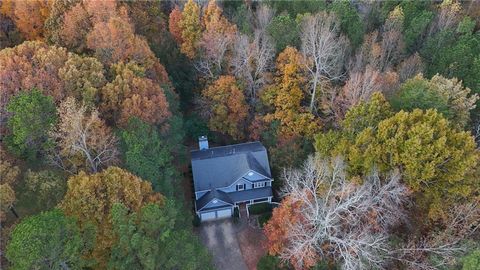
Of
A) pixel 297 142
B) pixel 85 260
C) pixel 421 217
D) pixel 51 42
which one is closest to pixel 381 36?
pixel 297 142

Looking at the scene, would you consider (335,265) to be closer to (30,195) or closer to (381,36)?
(30,195)

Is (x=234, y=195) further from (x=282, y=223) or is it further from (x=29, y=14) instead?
(x=29, y=14)

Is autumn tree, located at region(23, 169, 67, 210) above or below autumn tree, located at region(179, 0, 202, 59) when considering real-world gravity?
below

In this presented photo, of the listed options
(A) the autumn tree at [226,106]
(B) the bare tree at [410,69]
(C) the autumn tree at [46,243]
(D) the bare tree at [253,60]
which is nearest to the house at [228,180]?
(A) the autumn tree at [226,106]

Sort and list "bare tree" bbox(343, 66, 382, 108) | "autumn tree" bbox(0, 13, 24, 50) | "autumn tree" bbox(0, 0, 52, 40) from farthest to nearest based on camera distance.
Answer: "autumn tree" bbox(0, 13, 24, 50) → "autumn tree" bbox(0, 0, 52, 40) → "bare tree" bbox(343, 66, 382, 108)

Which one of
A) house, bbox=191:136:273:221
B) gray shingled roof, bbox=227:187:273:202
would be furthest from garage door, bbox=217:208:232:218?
gray shingled roof, bbox=227:187:273:202

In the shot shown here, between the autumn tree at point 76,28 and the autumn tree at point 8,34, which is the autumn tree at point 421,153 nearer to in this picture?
the autumn tree at point 76,28

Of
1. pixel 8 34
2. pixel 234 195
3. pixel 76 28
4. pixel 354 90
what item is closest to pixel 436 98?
pixel 354 90

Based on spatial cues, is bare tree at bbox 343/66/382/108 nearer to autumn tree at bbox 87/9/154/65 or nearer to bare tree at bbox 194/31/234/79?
bare tree at bbox 194/31/234/79
